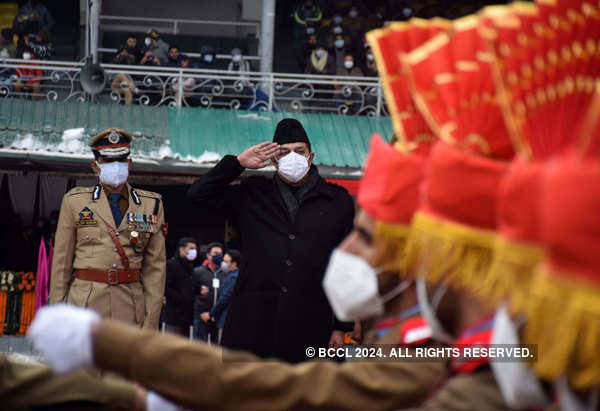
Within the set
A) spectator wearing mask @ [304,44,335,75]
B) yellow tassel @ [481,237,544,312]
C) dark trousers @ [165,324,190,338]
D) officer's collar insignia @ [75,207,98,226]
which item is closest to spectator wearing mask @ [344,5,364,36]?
spectator wearing mask @ [304,44,335,75]

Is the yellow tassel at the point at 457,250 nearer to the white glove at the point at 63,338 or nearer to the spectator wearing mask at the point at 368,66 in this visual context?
the white glove at the point at 63,338

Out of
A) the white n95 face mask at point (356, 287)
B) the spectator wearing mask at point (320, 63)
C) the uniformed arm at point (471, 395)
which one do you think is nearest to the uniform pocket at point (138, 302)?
the white n95 face mask at point (356, 287)

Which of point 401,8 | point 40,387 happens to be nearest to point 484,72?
point 40,387

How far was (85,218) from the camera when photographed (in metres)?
6.25

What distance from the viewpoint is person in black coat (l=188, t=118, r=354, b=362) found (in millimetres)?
4969

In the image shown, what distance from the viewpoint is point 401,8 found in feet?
63.0

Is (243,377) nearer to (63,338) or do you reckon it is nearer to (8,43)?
(63,338)

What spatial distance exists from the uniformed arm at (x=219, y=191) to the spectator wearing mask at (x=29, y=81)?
903cm

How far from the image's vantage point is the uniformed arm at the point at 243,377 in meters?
2.50

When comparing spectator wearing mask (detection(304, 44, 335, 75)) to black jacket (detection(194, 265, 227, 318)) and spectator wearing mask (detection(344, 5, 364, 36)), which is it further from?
black jacket (detection(194, 265, 227, 318))

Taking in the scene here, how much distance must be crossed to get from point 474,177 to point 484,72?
0.32 meters

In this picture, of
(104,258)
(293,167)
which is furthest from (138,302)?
(293,167)

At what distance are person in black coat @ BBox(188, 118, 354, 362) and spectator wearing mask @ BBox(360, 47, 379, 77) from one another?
444 inches

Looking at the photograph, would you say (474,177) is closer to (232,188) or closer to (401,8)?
(232,188)
